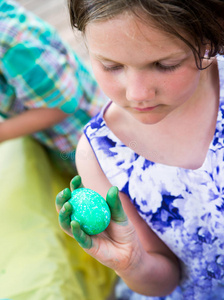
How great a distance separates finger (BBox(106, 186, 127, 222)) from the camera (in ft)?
2.41

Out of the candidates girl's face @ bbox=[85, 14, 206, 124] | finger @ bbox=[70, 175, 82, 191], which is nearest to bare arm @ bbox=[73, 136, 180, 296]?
finger @ bbox=[70, 175, 82, 191]

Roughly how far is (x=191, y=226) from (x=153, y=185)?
0.44 ft

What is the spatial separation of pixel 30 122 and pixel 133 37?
2.97 feet

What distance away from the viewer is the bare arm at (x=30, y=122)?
4.78 feet

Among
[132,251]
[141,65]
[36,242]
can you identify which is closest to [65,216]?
[132,251]

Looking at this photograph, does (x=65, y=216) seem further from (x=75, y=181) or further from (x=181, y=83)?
(x=181, y=83)

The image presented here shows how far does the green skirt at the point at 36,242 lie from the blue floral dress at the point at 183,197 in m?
0.36

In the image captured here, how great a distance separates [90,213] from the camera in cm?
77

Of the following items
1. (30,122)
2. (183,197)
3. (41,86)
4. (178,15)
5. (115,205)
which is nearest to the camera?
(178,15)

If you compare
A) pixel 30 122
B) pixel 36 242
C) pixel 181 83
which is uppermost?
pixel 181 83

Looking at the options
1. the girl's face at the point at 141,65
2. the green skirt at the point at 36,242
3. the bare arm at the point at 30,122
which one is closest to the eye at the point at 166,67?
the girl's face at the point at 141,65

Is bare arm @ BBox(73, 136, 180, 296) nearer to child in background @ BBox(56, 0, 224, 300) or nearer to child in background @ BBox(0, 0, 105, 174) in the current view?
child in background @ BBox(56, 0, 224, 300)

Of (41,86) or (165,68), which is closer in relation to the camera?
(165,68)

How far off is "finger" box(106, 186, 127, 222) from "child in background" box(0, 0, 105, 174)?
0.73 m
